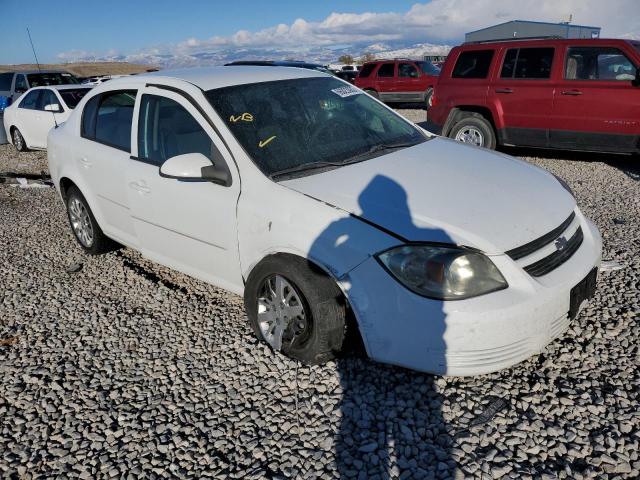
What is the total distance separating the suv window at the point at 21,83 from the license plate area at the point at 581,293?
15.4 m

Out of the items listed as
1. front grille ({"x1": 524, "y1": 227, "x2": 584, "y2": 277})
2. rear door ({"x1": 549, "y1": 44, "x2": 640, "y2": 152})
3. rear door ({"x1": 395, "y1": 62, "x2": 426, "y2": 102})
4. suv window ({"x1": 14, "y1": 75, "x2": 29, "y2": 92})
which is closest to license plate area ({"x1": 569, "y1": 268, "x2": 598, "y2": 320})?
front grille ({"x1": 524, "y1": 227, "x2": 584, "y2": 277})

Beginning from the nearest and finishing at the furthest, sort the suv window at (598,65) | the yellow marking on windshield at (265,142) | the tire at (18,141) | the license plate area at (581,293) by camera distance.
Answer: the license plate area at (581,293), the yellow marking on windshield at (265,142), the suv window at (598,65), the tire at (18,141)

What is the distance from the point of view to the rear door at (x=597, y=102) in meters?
6.81

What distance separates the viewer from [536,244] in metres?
2.51

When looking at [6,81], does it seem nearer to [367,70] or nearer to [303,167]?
[367,70]

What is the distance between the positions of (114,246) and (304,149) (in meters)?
2.58

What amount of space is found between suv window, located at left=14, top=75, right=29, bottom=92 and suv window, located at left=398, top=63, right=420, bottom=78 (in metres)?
11.9

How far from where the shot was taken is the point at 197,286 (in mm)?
4129

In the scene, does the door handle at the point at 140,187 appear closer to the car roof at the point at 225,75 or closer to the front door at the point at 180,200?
the front door at the point at 180,200

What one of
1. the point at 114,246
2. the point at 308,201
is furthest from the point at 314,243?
the point at 114,246

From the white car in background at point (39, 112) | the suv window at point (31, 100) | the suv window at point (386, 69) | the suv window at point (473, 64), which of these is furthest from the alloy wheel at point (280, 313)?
the suv window at point (386, 69)

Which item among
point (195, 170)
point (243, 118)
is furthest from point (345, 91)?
point (195, 170)

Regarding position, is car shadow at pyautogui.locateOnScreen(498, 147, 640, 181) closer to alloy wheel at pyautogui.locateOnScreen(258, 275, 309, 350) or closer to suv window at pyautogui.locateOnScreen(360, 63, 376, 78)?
alloy wheel at pyautogui.locateOnScreen(258, 275, 309, 350)

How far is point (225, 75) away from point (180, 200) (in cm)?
101
